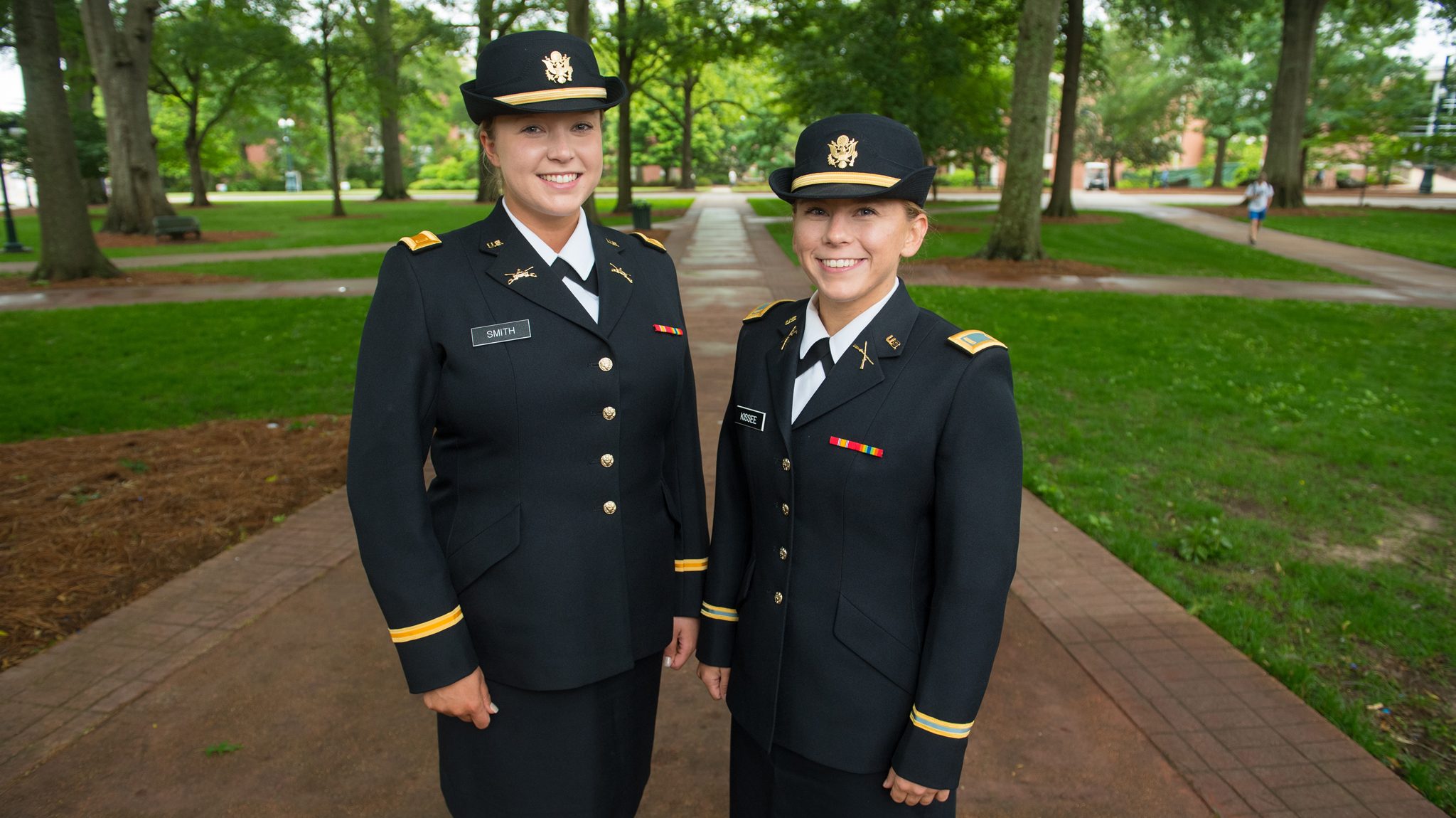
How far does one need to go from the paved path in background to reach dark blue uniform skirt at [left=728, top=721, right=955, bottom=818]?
1.01m

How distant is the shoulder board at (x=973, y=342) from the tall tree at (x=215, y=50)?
29859mm

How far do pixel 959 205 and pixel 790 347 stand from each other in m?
35.2

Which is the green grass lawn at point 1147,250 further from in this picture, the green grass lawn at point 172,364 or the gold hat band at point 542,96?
the gold hat band at point 542,96

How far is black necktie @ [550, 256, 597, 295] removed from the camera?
2152 mm

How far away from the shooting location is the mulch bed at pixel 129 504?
4582 mm

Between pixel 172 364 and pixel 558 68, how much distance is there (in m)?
8.90

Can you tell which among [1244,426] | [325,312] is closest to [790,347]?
[1244,426]

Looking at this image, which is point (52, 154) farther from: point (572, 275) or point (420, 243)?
point (572, 275)

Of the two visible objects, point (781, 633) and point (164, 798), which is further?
point (164, 798)

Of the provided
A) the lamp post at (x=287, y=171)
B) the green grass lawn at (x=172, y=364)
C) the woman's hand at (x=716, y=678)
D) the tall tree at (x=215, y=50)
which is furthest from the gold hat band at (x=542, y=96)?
the lamp post at (x=287, y=171)

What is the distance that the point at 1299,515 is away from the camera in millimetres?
5750

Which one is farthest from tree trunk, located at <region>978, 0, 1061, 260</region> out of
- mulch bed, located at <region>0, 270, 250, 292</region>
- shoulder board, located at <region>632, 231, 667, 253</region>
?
shoulder board, located at <region>632, 231, 667, 253</region>

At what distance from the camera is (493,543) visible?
2092mm

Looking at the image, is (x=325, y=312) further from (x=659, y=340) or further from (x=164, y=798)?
(x=659, y=340)
